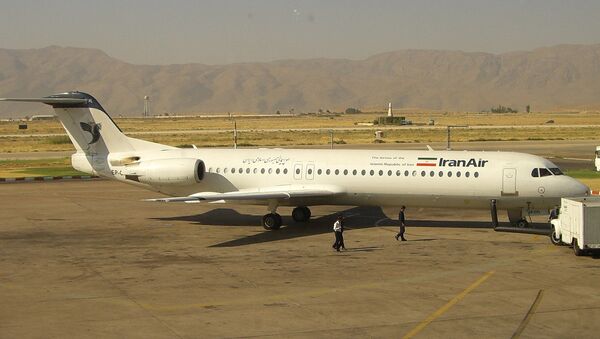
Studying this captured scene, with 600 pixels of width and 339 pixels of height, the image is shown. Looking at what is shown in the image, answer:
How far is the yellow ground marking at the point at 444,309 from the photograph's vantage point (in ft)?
56.1

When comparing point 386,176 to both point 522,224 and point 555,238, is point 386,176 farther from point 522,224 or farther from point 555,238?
point 555,238

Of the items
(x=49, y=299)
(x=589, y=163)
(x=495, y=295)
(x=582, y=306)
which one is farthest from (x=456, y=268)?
(x=589, y=163)

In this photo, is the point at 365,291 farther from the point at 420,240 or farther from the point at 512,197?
the point at 512,197

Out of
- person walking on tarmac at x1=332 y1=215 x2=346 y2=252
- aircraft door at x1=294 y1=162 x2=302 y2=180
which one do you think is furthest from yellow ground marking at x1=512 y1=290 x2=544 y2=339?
aircraft door at x1=294 y1=162 x2=302 y2=180

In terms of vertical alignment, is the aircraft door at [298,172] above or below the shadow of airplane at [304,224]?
above

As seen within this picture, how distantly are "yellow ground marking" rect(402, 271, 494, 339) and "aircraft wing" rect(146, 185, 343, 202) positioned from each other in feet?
32.4

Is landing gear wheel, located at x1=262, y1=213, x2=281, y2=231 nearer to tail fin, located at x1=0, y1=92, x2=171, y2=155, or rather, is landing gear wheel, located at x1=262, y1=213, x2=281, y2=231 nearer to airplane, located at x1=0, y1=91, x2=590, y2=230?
airplane, located at x1=0, y1=91, x2=590, y2=230

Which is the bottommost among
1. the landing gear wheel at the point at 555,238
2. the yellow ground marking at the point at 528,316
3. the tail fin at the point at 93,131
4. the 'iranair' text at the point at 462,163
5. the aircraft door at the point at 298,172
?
the yellow ground marking at the point at 528,316

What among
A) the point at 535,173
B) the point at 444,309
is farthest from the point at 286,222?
the point at 444,309

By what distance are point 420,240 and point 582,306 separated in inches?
390

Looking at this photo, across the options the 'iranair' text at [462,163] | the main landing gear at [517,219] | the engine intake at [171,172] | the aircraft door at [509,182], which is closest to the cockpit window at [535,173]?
the aircraft door at [509,182]

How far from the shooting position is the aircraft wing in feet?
97.1

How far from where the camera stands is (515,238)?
2895 centimetres

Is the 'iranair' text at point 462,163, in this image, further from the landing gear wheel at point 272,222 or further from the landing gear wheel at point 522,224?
the landing gear wheel at point 272,222
